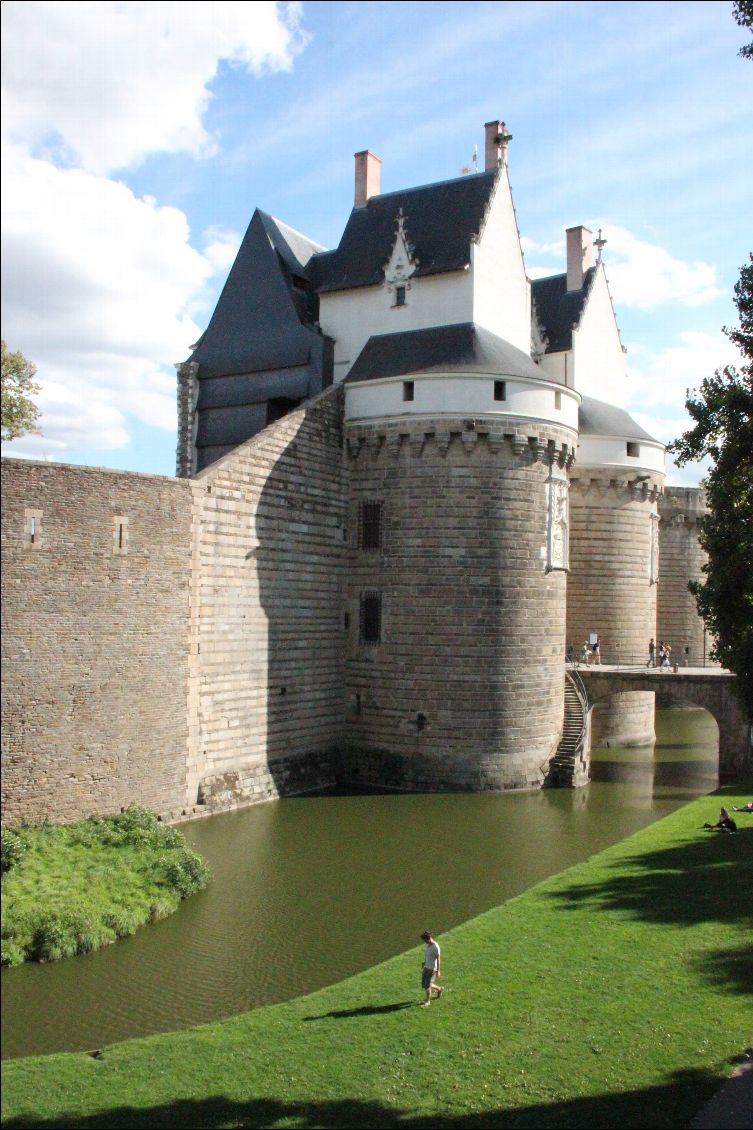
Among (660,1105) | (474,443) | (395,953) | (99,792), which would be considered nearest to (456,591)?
(474,443)

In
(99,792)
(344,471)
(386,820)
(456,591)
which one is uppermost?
(344,471)

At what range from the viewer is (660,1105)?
945 centimetres

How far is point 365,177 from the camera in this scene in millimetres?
32000

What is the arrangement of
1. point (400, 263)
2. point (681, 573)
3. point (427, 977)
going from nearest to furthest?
1. point (427, 977)
2. point (400, 263)
3. point (681, 573)

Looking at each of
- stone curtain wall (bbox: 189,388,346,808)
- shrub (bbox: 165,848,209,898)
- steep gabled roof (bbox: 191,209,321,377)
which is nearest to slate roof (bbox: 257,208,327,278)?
steep gabled roof (bbox: 191,209,321,377)

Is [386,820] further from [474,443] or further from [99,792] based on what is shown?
[474,443]

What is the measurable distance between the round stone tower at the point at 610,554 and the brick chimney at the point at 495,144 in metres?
9.75

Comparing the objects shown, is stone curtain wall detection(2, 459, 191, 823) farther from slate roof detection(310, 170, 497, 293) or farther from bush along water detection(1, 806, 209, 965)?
slate roof detection(310, 170, 497, 293)

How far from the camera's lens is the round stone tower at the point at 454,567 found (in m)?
26.2

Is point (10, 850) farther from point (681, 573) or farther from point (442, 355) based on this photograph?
point (681, 573)

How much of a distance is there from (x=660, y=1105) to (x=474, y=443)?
18.9 metres

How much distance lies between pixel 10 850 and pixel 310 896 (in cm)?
504

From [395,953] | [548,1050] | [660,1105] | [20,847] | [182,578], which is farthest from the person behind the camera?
[182,578]

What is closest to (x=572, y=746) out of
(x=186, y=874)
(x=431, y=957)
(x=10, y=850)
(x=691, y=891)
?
(x=691, y=891)
